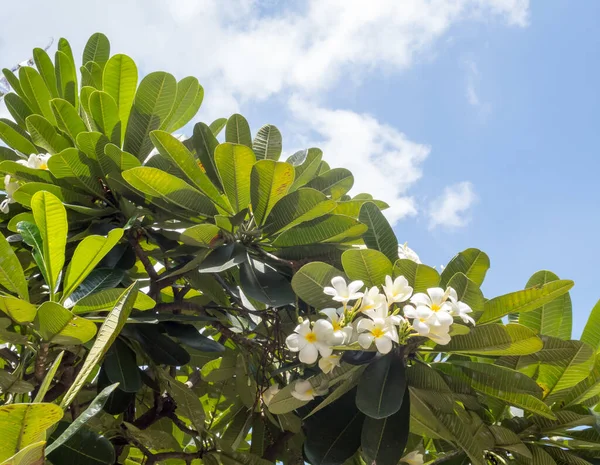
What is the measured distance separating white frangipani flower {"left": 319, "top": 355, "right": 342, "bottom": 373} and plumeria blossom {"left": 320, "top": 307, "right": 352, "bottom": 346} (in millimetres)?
38

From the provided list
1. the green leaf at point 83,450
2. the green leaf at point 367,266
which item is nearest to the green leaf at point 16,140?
the green leaf at point 83,450

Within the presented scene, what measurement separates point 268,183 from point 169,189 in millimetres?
231

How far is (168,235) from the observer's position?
4.79 feet

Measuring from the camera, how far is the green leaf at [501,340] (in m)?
1.06

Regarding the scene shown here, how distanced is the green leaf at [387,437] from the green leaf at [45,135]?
109cm

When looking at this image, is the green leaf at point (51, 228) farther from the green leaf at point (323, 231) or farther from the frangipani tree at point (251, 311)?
the green leaf at point (323, 231)

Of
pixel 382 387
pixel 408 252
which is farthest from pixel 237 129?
pixel 382 387

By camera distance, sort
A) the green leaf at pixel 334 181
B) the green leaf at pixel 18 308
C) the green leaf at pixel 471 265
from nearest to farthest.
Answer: the green leaf at pixel 18 308 < the green leaf at pixel 471 265 < the green leaf at pixel 334 181

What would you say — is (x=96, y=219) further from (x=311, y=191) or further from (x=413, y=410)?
(x=413, y=410)

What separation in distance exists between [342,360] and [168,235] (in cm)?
61

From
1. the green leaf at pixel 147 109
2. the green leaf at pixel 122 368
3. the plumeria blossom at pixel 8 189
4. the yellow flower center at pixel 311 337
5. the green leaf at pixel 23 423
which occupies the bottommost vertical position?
the green leaf at pixel 23 423

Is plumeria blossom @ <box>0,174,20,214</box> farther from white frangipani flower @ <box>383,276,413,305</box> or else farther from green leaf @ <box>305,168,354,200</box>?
white frangipani flower @ <box>383,276,413,305</box>

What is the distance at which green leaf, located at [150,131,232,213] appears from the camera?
130 cm

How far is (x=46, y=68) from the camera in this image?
181 cm
